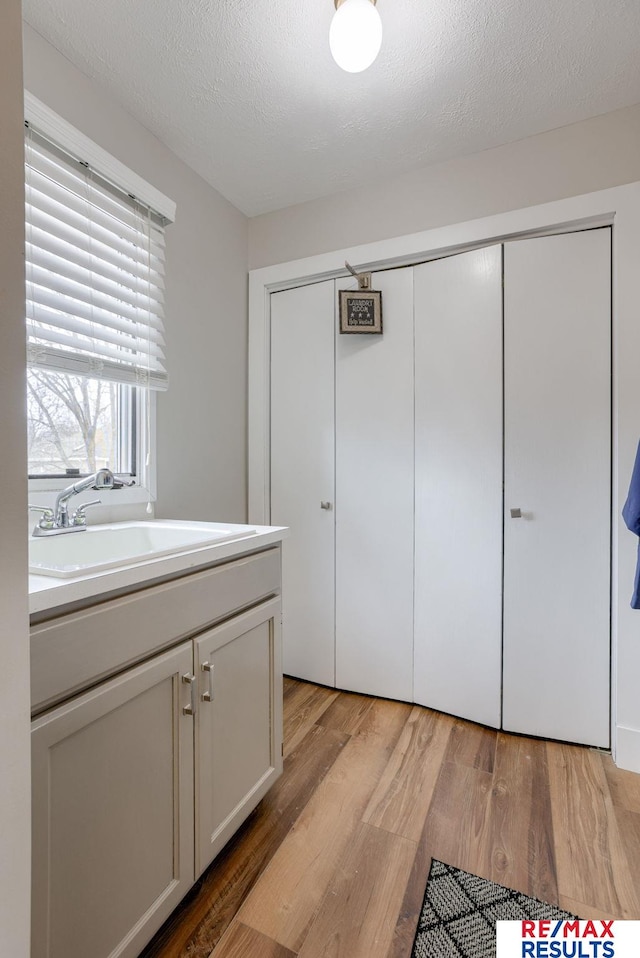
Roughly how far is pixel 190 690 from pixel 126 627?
0.91 feet

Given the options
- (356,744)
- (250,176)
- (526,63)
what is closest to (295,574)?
(356,744)

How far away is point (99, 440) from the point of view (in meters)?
1.66

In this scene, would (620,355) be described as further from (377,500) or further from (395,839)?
(395,839)

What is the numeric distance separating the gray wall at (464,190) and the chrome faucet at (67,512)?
4.99 ft

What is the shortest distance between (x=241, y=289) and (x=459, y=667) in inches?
82.0

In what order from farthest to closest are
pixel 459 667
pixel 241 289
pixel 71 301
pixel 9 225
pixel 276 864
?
1. pixel 241 289
2. pixel 459 667
3. pixel 71 301
4. pixel 276 864
5. pixel 9 225

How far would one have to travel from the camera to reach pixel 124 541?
4.95 feet

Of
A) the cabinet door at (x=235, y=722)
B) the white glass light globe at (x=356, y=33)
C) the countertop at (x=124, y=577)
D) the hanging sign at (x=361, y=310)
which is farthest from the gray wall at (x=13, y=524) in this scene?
the hanging sign at (x=361, y=310)

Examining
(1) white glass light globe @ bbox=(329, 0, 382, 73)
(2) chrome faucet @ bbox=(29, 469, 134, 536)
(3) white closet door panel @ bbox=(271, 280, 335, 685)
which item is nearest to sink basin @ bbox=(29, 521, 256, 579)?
(2) chrome faucet @ bbox=(29, 469, 134, 536)

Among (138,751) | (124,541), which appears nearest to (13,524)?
(138,751)

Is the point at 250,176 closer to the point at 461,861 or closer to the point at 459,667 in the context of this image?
the point at 459,667

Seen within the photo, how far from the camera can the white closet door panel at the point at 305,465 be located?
225cm

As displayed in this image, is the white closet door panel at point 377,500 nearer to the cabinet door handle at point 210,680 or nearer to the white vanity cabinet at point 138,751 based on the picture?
the white vanity cabinet at point 138,751

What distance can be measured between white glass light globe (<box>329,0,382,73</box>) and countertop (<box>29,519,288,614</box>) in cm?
135
